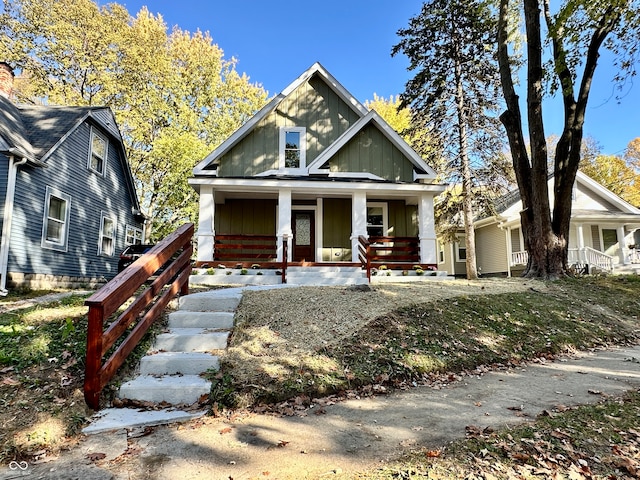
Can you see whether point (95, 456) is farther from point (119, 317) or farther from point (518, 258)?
point (518, 258)

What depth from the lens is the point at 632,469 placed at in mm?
2379

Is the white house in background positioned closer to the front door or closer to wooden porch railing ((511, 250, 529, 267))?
wooden porch railing ((511, 250, 529, 267))

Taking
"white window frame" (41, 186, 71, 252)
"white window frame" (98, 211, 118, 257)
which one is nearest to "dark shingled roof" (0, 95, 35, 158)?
"white window frame" (41, 186, 71, 252)

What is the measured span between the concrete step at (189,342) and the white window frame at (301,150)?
9577 mm

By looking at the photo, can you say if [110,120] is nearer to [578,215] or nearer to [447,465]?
[447,465]

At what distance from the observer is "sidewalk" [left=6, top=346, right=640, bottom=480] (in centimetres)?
243

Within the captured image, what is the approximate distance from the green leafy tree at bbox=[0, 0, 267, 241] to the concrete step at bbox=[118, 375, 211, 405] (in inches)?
759

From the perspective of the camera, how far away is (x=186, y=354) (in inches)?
166

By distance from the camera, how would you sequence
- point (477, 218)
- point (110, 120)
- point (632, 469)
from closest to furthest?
point (632, 469)
point (110, 120)
point (477, 218)

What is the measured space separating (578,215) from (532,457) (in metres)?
19.6

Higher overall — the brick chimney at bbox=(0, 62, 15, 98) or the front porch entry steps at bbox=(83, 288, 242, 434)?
the brick chimney at bbox=(0, 62, 15, 98)

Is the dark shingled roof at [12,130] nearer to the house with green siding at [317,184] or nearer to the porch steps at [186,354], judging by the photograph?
the house with green siding at [317,184]

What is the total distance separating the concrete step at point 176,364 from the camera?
3.93 metres

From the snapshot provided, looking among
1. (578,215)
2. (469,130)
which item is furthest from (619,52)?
(578,215)
